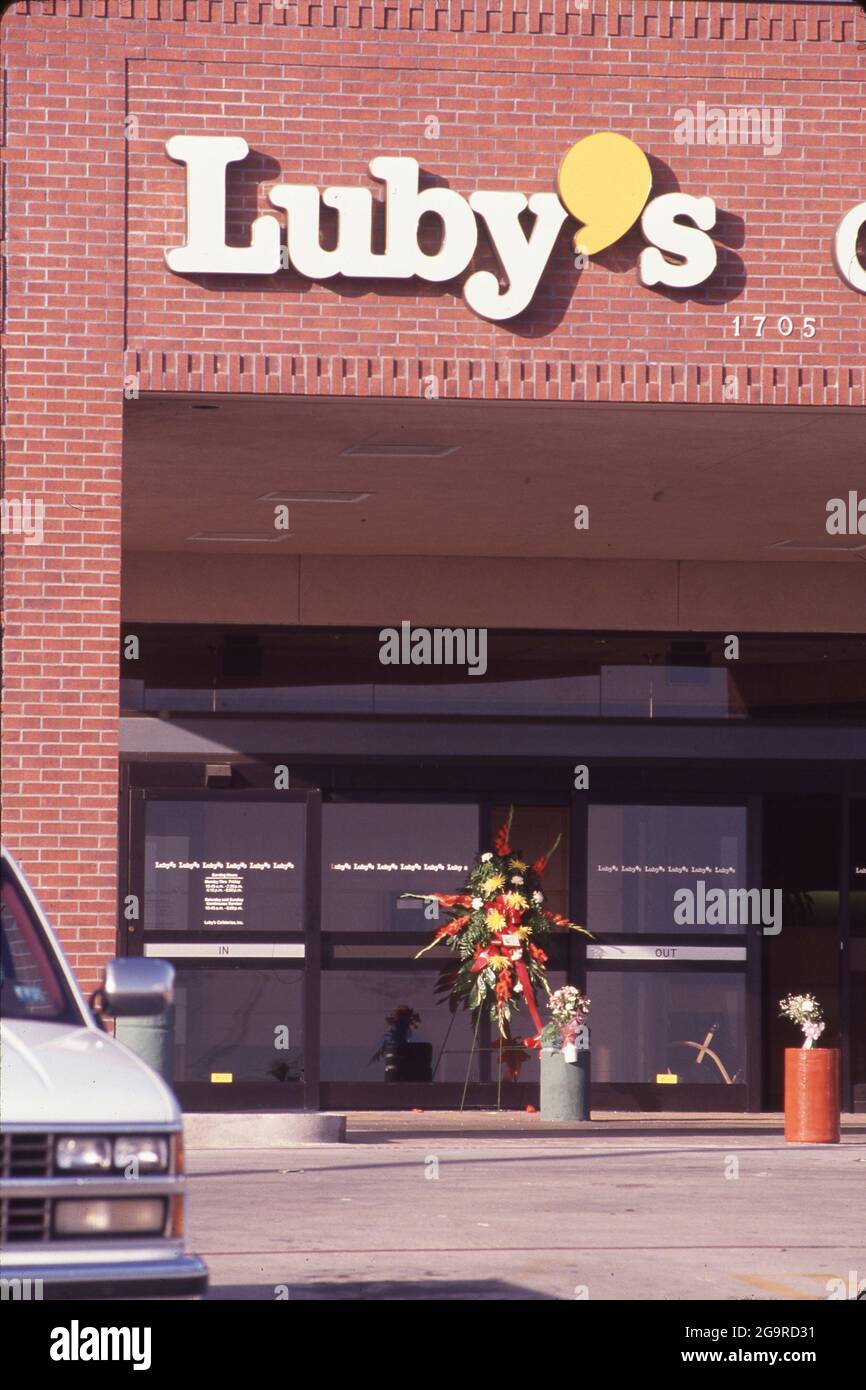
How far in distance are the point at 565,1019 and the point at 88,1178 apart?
13.7 m

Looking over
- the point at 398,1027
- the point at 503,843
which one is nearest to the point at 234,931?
the point at 398,1027

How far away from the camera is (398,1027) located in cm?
2238

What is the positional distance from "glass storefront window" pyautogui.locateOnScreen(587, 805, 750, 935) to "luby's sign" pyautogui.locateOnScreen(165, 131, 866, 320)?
7.76 m

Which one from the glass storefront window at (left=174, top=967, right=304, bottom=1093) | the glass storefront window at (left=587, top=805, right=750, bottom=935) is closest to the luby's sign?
the glass storefront window at (left=587, top=805, right=750, bottom=935)

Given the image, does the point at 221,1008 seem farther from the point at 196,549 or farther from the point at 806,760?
the point at 806,760

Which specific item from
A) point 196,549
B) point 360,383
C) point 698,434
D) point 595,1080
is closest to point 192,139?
point 360,383

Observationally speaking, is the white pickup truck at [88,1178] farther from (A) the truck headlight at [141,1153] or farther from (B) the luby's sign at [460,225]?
(B) the luby's sign at [460,225]

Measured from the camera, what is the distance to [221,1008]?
864 inches

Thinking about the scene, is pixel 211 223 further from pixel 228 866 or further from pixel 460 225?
pixel 228 866

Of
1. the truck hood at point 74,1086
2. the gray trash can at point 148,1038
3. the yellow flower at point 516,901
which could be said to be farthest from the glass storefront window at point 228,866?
the truck hood at point 74,1086

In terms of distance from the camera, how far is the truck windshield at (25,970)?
7688 millimetres

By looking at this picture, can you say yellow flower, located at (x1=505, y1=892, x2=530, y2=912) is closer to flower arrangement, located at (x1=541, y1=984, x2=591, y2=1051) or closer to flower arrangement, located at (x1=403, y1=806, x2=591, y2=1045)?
flower arrangement, located at (x1=403, y1=806, x2=591, y2=1045)

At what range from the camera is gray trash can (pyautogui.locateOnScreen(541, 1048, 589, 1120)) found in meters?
20.6

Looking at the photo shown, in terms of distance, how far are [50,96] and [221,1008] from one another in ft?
31.1
